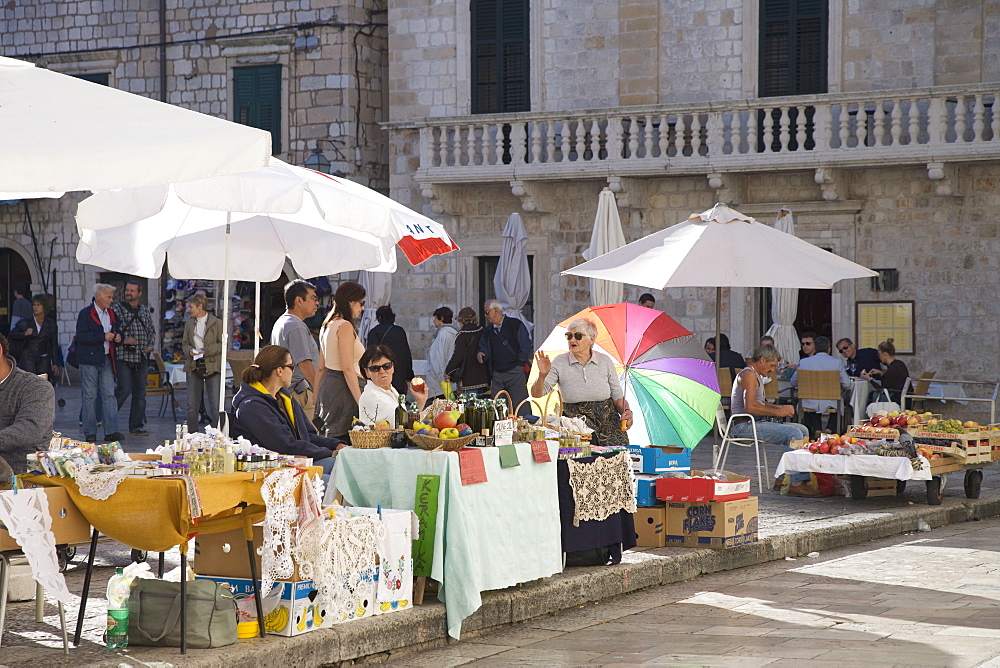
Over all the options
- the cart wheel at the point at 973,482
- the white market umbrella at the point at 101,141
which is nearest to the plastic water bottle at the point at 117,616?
the white market umbrella at the point at 101,141

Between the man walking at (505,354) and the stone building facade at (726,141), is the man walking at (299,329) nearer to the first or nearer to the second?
the man walking at (505,354)

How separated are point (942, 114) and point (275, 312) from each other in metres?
10.9

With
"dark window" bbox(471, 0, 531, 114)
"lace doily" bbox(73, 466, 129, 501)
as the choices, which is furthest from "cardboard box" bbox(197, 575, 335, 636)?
"dark window" bbox(471, 0, 531, 114)

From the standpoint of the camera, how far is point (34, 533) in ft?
18.3

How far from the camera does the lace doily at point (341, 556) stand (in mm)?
5980

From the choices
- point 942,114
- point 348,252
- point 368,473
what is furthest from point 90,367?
point 942,114

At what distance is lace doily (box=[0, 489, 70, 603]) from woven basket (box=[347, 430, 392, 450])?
179 cm

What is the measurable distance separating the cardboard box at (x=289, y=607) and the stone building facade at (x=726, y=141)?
13.3 meters

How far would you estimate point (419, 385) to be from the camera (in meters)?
8.41

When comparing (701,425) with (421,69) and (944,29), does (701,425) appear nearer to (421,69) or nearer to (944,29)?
(944,29)

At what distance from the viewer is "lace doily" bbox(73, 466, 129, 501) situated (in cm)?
570

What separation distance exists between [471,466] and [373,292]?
11846mm

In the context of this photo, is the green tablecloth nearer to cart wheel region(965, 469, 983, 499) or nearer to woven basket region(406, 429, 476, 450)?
woven basket region(406, 429, 476, 450)

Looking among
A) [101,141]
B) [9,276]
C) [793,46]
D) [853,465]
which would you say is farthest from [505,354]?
[9,276]
